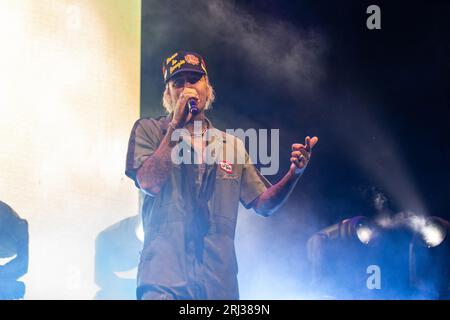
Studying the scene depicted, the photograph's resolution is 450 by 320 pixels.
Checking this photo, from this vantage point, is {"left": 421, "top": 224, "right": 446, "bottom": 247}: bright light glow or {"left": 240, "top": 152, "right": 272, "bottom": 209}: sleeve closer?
{"left": 240, "top": 152, "right": 272, "bottom": 209}: sleeve

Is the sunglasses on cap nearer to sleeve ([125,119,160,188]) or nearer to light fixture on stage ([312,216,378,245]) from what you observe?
sleeve ([125,119,160,188])

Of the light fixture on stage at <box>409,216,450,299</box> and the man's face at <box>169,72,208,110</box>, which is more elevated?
the man's face at <box>169,72,208,110</box>

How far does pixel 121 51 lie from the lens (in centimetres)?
444

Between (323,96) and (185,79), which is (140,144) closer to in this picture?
(185,79)

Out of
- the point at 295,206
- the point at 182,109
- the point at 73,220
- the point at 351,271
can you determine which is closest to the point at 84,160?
the point at 73,220

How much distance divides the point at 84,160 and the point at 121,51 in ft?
2.25

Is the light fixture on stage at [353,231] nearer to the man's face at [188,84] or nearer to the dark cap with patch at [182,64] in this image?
the man's face at [188,84]

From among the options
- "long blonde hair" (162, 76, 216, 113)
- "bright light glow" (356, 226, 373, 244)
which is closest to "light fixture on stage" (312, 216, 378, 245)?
"bright light glow" (356, 226, 373, 244)

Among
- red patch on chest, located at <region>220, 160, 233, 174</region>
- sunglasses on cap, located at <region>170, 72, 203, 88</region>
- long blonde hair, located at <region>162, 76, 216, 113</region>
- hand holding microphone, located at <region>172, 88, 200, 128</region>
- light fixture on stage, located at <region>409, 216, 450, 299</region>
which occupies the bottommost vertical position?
light fixture on stage, located at <region>409, 216, 450, 299</region>

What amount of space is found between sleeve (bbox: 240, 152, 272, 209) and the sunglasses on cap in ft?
1.76

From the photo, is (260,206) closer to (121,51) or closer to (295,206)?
(295,206)

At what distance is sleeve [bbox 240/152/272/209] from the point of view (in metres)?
4.22

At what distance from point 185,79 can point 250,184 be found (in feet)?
2.27

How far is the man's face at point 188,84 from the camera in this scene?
13.9 feet
